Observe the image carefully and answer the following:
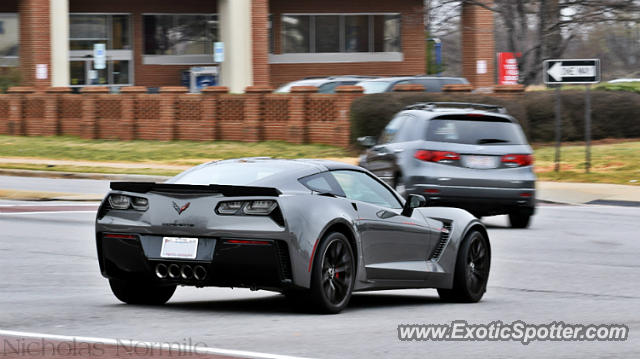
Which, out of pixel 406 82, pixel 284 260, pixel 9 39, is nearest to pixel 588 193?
pixel 406 82

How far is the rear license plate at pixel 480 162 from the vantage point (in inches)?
633

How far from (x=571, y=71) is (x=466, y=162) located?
9815 mm

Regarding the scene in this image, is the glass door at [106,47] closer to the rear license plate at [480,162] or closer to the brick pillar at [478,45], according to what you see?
the brick pillar at [478,45]

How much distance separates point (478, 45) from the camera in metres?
52.2

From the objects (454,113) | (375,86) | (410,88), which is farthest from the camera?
(375,86)

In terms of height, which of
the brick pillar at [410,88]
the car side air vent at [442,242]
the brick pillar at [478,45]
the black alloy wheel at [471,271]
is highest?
the brick pillar at [478,45]

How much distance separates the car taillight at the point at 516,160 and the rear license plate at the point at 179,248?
8653 mm

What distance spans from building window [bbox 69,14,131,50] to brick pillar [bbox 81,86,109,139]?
15.0m

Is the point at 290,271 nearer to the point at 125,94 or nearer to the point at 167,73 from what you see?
the point at 125,94

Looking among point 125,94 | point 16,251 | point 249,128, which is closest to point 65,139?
point 125,94

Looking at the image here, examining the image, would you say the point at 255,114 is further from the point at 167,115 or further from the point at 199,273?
the point at 199,273

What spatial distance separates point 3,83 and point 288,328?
40614 mm

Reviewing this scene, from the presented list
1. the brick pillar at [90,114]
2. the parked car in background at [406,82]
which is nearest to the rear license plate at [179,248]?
the parked car in background at [406,82]

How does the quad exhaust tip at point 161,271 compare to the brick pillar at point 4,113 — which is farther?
the brick pillar at point 4,113
